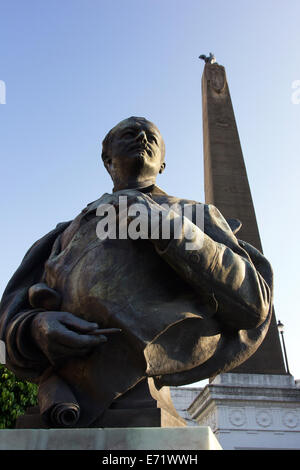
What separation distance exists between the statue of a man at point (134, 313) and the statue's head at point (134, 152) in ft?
1.11

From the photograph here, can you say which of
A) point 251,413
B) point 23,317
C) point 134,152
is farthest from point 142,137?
point 251,413

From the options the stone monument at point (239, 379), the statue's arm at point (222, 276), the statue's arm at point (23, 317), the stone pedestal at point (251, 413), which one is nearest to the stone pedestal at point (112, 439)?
the statue's arm at point (23, 317)

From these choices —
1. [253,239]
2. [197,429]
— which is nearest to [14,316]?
[197,429]

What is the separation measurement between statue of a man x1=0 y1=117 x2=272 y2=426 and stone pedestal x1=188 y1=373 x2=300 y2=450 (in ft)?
38.1

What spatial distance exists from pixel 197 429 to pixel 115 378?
494 mm

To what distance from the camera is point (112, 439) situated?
1.73m

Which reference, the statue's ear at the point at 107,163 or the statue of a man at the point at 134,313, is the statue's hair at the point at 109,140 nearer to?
the statue's ear at the point at 107,163

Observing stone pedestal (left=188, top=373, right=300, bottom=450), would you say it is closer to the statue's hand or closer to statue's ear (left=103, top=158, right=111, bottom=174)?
statue's ear (left=103, top=158, right=111, bottom=174)

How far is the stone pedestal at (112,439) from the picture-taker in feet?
5.52

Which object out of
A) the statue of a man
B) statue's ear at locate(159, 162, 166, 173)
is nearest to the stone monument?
statue's ear at locate(159, 162, 166, 173)

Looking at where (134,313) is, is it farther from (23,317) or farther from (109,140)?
(109,140)

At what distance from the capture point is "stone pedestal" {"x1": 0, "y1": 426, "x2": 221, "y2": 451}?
168 cm
